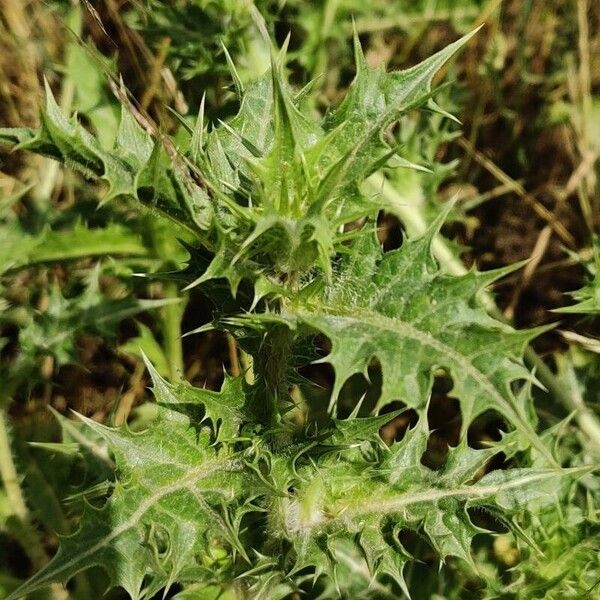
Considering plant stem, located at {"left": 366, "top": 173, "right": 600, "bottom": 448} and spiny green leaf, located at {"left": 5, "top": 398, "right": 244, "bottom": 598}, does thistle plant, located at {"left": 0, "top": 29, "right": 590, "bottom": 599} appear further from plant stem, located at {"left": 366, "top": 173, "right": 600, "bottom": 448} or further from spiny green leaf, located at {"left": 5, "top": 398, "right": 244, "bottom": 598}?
plant stem, located at {"left": 366, "top": 173, "right": 600, "bottom": 448}

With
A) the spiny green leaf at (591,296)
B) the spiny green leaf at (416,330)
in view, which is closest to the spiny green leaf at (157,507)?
the spiny green leaf at (416,330)

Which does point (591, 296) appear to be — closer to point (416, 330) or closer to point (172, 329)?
point (416, 330)

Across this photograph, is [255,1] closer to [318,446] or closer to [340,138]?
[340,138]

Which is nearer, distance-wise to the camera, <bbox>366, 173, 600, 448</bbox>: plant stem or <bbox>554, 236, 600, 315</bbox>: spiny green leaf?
<bbox>554, 236, 600, 315</bbox>: spiny green leaf

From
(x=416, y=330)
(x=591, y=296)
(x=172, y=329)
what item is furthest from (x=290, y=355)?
(x=172, y=329)

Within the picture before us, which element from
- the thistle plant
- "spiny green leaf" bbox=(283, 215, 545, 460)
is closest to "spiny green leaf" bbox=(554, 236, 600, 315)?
the thistle plant
